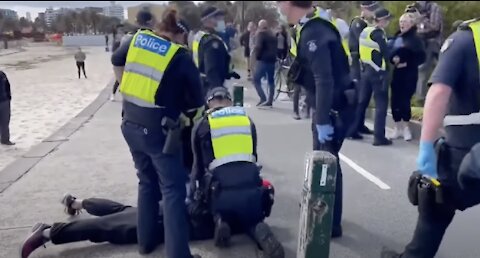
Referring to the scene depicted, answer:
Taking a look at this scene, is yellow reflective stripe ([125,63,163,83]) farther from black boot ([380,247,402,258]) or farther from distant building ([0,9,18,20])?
black boot ([380,247,402,258])

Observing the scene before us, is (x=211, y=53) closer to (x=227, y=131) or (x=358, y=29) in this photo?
(x=358, y=29)

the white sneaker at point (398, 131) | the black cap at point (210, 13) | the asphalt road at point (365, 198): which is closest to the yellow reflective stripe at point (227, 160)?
the asphalt road at point (365, 198)

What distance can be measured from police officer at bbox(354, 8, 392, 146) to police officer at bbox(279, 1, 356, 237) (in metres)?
3.09

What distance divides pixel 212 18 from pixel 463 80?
14.2 feet

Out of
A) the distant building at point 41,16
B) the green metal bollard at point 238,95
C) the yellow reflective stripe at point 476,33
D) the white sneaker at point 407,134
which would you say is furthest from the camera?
the white sneaker at point 407,134

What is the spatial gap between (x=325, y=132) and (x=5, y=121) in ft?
15.9

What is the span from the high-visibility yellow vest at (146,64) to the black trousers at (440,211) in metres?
1.81

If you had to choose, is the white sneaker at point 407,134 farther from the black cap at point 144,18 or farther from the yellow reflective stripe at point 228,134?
the yellow reflective stripe at point 228,134

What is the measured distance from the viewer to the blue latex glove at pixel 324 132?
402 cm

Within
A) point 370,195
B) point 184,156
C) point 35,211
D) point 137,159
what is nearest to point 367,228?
point 370,195

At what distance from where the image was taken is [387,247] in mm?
4133

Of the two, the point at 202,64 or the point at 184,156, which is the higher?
the point at 202,64

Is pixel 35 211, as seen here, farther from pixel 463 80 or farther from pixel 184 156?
pixel 463 80

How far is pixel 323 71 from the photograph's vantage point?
3.88m
